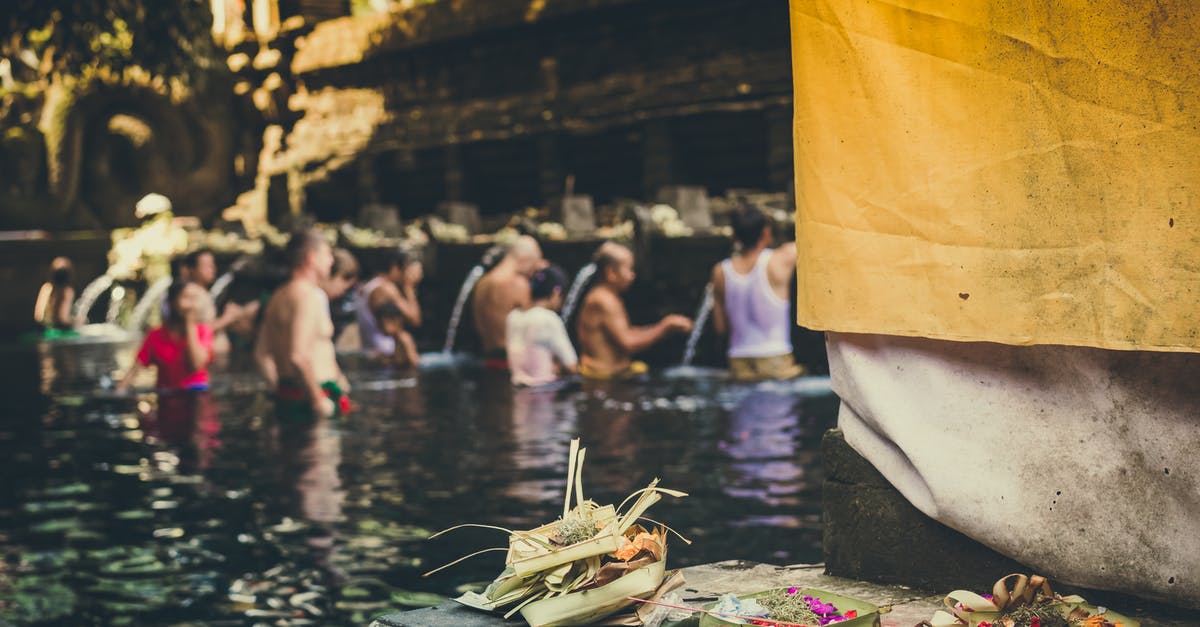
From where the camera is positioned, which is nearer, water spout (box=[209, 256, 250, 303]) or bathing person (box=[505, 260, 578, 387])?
bathing person (box=[505, 260, 578, 387])

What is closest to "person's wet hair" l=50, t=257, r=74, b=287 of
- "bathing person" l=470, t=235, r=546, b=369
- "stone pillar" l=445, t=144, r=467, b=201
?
"stone pillar" l=445, t=144, r=467, b=201

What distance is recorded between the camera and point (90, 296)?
26.0m

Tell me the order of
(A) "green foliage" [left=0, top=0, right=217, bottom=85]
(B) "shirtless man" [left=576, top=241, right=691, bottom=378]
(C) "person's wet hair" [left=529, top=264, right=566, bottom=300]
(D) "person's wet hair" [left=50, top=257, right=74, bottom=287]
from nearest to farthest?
(A) "green foliage" [left=0, top=0, right=217, bottom=85] < (C) "person's wet hair" [left=529, top=264, right=566, bottom=300] < (B) "shirtless man" [left=576, top=241, right=691, bottom=378] < (D) "person's wet hair" [left=50, top=257, right=74, bottom=287]

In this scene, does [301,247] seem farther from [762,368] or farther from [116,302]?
[116,302]

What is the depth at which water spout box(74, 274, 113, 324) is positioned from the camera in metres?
25.7

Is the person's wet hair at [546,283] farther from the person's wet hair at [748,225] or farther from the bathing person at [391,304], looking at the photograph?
the bathing person at [391,304]

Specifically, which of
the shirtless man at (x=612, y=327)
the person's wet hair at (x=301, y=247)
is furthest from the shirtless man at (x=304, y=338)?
the shirtless man at (x=612, y=327)

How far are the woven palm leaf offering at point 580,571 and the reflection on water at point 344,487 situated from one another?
222cm

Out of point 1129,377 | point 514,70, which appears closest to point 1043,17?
point 1129,377

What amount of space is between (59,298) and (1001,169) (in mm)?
21905

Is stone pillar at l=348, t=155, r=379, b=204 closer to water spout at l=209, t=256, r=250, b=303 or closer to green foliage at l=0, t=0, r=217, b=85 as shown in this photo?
water spout at l=209, t=256, r=250, b=303

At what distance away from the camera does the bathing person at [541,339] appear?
1325 cm

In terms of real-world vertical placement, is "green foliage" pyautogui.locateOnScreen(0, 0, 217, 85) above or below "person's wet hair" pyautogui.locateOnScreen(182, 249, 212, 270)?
above

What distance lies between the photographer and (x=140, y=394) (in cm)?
1342
